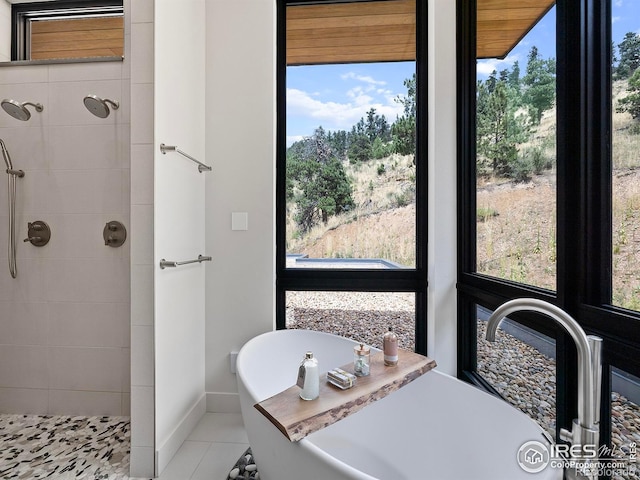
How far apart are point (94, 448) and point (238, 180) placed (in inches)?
66.3

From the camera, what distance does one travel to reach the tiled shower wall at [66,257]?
182 centimetres

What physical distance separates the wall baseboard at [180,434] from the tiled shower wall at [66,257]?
465mm

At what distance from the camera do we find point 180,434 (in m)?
1.61

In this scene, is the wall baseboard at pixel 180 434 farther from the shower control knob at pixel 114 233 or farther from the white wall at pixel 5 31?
the white wall at pixel 5 31

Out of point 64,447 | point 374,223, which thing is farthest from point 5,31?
point 374,223

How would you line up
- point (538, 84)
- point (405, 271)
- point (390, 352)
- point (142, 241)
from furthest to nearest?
point (405, 271) → point (390, 352) → point (142, 241) → point (538, 84)

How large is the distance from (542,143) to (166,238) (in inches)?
70.1

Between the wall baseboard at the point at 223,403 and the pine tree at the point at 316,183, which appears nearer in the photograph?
the wall baseboard at the point at 223,403

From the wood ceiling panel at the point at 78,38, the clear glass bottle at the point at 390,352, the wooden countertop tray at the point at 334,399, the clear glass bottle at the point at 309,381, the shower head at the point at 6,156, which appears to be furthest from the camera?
the wood ceiling panel at the point at 78,38

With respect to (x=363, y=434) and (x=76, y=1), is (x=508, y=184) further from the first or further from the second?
Answer: (x=76, y=1)

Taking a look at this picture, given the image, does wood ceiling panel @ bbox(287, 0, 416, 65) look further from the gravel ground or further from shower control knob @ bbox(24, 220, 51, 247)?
shower control knob @ bbox(24, 220, 51, 247)

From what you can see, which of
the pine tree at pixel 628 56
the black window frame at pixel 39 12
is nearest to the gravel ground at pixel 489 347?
the pine tree at pixel 628 56

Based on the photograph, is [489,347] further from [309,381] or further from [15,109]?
[15,109]

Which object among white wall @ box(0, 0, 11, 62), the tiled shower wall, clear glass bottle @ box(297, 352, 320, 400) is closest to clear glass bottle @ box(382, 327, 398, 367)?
clear glass bottle @ box(297, 352, 320, 400)
